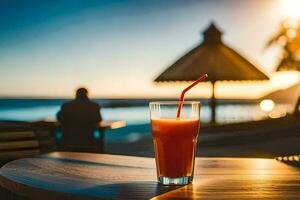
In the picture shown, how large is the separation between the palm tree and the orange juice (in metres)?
29.6

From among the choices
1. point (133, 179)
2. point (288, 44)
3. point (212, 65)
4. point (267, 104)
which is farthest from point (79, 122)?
point (267, 104)

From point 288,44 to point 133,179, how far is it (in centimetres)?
3080

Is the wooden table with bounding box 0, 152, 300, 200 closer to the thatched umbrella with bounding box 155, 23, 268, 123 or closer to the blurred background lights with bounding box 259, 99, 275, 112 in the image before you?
the thatched umbrella with bounding box 155, 23, 268, 123

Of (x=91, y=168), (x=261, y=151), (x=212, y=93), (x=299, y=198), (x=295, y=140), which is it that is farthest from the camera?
(x=212, y=93)

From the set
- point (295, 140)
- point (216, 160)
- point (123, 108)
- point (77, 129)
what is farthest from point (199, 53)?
point (123, 108)

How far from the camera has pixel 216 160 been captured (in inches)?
83.4

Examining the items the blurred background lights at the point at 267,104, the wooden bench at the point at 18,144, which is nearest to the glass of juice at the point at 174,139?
the wooden bench at the point at 18,144

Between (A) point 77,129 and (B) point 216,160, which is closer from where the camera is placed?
(B) point 216,160

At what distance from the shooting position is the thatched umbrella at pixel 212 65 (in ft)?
43.3

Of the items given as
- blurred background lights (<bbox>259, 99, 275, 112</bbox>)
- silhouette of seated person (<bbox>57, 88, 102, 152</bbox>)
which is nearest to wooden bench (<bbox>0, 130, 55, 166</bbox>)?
silhouette of seated person (<bbox>57, 88, 102, 152</bbox>)

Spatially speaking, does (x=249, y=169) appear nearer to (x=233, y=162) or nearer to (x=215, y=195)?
(x=233, y=162)

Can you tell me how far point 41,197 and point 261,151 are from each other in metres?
9.49

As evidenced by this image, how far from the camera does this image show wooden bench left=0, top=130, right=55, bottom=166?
3.33 m

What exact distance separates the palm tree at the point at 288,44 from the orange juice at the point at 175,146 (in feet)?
97.0
